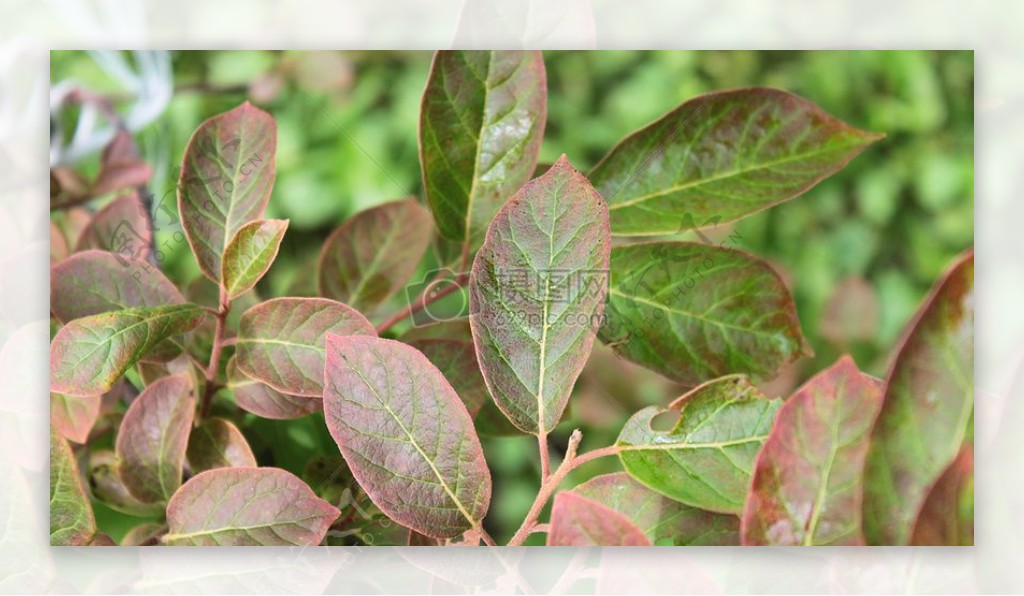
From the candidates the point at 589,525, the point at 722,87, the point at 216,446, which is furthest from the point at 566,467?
the point at 722,87

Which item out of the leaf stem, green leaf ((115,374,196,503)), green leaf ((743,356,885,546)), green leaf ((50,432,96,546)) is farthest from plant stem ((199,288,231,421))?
green leaf ((743,356,885,546))

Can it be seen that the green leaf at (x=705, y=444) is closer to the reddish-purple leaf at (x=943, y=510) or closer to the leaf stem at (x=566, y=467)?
the leaf stem at (x=566, y=467)

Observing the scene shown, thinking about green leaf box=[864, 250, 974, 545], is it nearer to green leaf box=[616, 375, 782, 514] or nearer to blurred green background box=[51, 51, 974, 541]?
green leaf box=[616, 375, 782, 514]

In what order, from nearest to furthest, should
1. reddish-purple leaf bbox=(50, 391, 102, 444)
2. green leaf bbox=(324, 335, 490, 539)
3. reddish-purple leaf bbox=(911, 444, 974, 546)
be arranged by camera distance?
reddish-purple leaf bbox=(911, 444, 974, 546), green leaf bbox=(324, 335, 490, 539), reddish-purple leaf bbox=(50, 391, 102, 444)

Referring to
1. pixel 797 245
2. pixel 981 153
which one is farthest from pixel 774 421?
pixel 981 153

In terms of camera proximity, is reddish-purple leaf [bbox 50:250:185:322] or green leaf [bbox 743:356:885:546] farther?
reddish-purple leaf [bbox 50:250:185:322]

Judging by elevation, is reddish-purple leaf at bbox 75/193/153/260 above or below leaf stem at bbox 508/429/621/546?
above

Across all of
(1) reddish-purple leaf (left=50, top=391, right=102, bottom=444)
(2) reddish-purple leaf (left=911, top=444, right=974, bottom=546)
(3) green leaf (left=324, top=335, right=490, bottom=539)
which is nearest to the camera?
(2) reddish-purple leaf (left=911, top=444, right=974, bottom=546)
